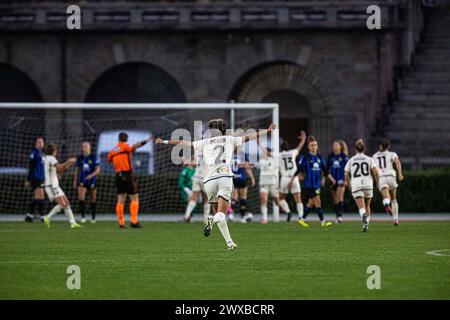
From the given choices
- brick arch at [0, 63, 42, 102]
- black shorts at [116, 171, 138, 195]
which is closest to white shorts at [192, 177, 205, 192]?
black shorts at [116, 171, 138, 195]

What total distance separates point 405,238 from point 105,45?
23465mm

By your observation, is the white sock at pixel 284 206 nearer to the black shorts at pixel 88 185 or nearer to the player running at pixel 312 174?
the player running at pixel 312 174

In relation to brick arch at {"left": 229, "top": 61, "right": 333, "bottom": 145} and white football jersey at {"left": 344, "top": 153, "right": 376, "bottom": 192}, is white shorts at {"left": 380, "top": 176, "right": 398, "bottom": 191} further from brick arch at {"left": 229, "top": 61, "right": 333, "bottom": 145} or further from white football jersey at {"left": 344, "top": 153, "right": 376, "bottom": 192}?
brick arch at {"left": 229, "top": 61, "right": 333, "bottom": 145}

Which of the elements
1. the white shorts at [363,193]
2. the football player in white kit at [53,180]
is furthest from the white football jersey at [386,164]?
the football player in white kit at [53,180]

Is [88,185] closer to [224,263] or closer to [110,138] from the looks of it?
[110,138]

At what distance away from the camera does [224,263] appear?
15.7m

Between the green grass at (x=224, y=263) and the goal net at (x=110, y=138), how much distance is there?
7.85 meters

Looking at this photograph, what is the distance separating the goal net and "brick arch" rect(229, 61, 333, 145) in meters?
2.57

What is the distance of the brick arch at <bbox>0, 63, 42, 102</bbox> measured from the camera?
43156mm

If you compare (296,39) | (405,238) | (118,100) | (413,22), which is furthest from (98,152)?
(405,238)

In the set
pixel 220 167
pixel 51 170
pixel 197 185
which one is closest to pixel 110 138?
pixel 197 185

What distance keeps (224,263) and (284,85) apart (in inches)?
1094
